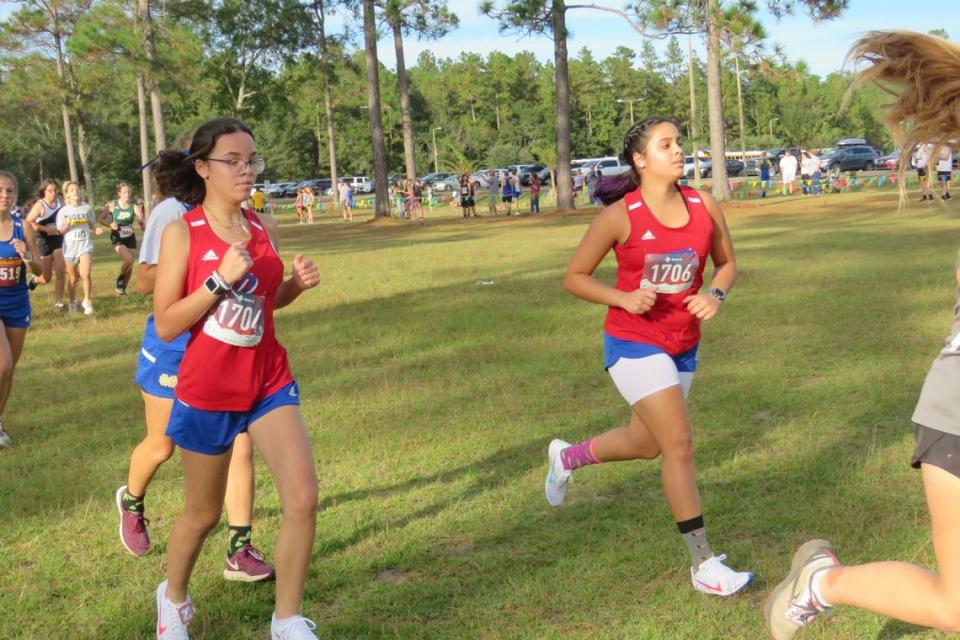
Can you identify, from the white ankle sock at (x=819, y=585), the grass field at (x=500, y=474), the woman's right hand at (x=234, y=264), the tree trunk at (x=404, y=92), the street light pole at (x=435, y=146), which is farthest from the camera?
the street light pole at (x=435, y=146)

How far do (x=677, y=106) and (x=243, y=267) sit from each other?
352ft

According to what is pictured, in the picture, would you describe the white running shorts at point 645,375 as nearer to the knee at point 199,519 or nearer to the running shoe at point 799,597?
the running shoe at point 799,597

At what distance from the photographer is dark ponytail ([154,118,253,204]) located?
4.16 m

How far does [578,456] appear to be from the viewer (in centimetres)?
567

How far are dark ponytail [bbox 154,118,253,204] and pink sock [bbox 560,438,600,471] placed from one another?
237cm

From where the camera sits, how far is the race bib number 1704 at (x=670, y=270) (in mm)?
4879

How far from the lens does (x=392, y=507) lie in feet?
19.9

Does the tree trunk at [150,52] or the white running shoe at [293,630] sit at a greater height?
the tree trunk at [150,52]

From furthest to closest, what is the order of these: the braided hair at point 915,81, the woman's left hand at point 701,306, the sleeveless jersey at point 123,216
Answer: the sleeveless jersey at point 123,216 → the woman's left hand at point 701,306 → the braided hair at point 915,81

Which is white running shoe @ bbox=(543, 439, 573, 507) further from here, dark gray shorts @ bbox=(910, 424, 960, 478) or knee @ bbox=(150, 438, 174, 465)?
dark gray shorts @ bbox=(910, 424, 960, 478)

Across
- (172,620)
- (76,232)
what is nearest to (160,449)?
(172,620)

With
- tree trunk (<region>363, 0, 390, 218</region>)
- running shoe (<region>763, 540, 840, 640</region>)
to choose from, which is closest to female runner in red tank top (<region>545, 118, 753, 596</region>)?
running shoe (<region>763, 540, 840, 640</region>)

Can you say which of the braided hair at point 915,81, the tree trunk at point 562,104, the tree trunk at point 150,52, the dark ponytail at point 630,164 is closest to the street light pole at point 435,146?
the tree trunk at point 562,104

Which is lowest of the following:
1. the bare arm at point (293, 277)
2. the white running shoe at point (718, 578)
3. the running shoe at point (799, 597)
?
the white running shoe at point (718, 578)
